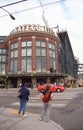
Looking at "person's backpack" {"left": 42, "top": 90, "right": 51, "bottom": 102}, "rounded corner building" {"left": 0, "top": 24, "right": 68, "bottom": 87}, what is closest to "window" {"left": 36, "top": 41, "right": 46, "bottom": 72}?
"rounded corner building" {"left": 0, "top": 24, "right": 68, "bottom": 87}

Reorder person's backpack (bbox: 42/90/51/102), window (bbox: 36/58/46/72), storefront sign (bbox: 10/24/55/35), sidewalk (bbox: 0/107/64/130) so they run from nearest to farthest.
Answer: sidewalk (bbox: 0/107/64/130), person's backpack (bbox: 42/90/51/102), window (bbox: 36/58/46/72), storefront sign (bbox: 10/24/55/35)

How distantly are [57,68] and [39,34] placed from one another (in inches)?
409

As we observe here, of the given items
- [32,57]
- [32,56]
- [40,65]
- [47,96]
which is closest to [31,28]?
[32,56]

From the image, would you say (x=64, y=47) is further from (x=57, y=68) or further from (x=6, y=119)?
(x=6, y=119)

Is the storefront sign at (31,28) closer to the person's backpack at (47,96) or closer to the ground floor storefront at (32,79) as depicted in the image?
the ground floor storefront at (32,79)

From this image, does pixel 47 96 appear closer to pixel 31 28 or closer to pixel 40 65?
pixel 40 65

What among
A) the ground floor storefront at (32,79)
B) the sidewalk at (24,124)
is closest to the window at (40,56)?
the ground floor storefront at (32,79)

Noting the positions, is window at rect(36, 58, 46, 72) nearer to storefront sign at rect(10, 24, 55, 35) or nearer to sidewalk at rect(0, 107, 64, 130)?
storefront sign at rect(10, 24, 55, 35)

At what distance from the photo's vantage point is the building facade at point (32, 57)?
52.8 metres

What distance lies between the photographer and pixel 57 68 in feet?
187

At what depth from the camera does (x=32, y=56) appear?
53125mm

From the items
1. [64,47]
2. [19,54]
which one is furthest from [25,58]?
[64,47]

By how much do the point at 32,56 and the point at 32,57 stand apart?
26 centimetres

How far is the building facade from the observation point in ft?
173
